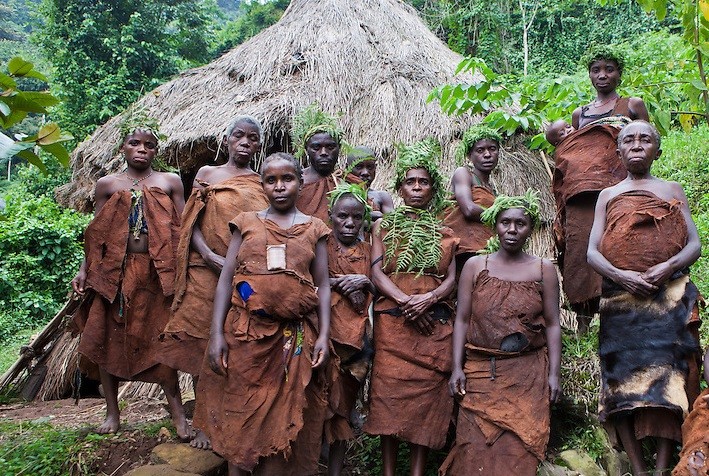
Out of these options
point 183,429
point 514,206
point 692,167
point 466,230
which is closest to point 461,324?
point 514,206

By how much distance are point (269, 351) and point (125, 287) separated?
47.9 inches

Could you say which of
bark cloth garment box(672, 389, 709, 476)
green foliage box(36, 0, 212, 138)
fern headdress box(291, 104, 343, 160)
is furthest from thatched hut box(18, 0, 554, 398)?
green foliage box(36, 0, 212, 138)

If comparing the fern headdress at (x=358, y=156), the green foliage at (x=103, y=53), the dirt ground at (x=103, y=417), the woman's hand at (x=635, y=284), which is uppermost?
the green foliage at (x=103, y=53)

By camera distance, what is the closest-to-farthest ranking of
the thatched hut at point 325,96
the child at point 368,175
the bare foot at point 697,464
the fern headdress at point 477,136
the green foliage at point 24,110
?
1. the green foliage at point 24,110
2. the bare foot at point 697,464
3. the child at point 368,175
4. the fern headdress at point 477,136
5. the thatched hut at point 325,96

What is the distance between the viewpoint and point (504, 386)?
3084 mm

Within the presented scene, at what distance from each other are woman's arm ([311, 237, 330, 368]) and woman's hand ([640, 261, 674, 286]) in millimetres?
1491

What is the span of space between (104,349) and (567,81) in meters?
4.04

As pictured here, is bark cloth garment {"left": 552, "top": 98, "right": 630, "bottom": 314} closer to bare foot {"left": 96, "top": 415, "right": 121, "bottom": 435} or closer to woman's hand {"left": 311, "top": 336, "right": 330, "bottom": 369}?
woman's hand {"left": 311, "top": 336, "right": 330, "bottom": 369}

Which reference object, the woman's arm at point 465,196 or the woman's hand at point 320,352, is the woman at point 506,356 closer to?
the woman's arm at point 465,196

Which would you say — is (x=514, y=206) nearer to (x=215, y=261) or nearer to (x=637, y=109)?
(x=637, y=109)

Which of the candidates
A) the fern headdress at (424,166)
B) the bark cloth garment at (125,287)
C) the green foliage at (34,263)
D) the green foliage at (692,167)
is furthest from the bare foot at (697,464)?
the green foliage at (34,263)

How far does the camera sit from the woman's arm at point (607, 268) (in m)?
2.95

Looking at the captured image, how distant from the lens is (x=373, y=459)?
3.89 m

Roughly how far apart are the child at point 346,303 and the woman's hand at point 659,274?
1340 mm
